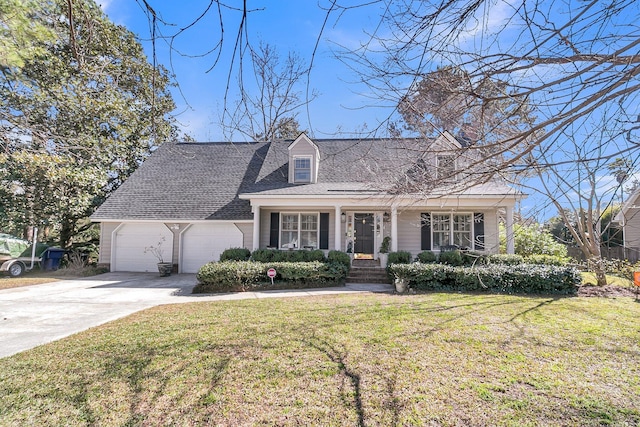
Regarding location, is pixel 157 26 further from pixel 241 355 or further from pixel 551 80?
pixel 241 355

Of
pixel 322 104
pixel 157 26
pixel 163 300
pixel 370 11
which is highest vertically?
pixel 370 11

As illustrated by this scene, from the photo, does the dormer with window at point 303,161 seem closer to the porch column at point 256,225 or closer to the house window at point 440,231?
the porch column at point 256,225

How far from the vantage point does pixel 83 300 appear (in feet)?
27.9

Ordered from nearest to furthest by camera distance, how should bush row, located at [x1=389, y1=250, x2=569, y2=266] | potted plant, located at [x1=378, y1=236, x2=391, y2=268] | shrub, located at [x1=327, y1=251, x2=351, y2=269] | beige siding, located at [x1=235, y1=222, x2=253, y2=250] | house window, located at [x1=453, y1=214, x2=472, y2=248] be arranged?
bush row, located at [x1=389, y1=250, x2=569, y2=266] → shrub, located at [x1=327, y1=251, x2=351, y2=269] → potted plant, located at [x1=378, y1=236, x2=391, y2=268] → house window, located at [x1=453, y1=214, x2=472, y2=248] → beige siding, located at [x1=235, y1=222, x2=253, y2=250]

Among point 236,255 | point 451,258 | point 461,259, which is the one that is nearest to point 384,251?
point 451,258

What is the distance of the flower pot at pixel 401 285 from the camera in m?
9.51

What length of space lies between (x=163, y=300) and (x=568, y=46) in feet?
31.0

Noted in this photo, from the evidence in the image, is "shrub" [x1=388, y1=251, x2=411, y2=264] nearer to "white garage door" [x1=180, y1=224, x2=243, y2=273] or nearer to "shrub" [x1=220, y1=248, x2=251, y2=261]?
"shrub" [x1=220, y1=248, x2=251, y2=261]

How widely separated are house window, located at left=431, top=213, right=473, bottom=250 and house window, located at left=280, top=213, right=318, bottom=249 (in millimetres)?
5214

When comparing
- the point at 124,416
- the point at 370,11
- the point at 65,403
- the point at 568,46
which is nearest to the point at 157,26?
the point at 370,11

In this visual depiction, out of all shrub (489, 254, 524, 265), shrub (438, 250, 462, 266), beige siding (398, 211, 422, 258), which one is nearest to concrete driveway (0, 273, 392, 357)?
shrub (438, 250, 462, 266)

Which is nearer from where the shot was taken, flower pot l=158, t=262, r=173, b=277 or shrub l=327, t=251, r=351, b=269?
shrub l=327, t=251, r=351, b=269

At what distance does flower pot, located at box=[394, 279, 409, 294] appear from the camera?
9.51 m

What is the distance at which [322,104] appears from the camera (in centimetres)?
321
